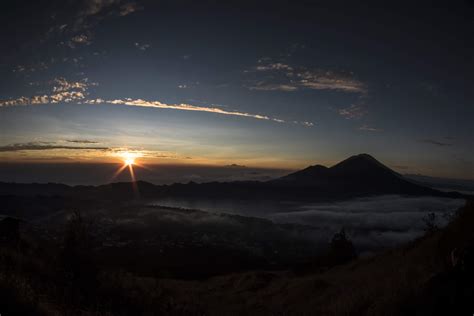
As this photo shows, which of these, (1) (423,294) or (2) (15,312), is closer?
(2) (15,312)

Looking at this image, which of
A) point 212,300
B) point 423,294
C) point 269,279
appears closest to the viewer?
point 423,294

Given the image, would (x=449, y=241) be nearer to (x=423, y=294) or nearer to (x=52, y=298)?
(x=423, y=294)

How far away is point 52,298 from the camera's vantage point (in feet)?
32.6

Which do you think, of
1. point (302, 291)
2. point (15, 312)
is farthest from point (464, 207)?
point (15, 312)

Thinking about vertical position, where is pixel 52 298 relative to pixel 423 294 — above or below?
below

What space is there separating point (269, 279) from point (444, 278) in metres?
26.7

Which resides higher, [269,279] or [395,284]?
[395,284]

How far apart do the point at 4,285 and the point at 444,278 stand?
10.2 meters

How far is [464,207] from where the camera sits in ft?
43.6

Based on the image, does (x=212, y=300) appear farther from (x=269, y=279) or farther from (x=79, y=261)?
(x=79, y=261)

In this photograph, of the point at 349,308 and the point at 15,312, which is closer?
the point at 15,312

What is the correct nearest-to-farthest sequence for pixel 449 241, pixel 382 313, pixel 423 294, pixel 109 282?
1. pixel 423 294
2. pixel 382 313
3. pixel 449 241
4. pixel 109 282

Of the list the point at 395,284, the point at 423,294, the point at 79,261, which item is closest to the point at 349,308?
the point at 395,284

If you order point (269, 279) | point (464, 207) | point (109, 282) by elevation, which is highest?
point (464, 207)
